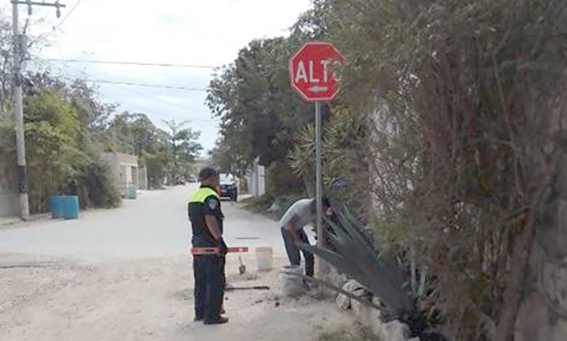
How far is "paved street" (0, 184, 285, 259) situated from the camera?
44.2 feet

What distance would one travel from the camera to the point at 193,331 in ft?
20.2

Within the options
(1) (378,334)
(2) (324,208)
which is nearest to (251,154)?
(2) (324,208)

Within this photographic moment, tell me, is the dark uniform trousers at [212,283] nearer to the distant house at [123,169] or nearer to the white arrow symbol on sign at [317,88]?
the white arrow symbol on sign at [317,88]

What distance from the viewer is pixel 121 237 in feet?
53.5

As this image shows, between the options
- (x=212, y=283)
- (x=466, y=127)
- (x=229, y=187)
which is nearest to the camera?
(x=466, y=127)

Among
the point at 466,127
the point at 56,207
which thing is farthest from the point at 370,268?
the point at 56,207

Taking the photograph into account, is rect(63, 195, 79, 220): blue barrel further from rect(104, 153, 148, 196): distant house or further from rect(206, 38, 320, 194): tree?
rect(104, 153, 148, 196): distant house

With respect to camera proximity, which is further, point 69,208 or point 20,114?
point 69,208

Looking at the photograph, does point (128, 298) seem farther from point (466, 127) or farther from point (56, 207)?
point (56, 207)

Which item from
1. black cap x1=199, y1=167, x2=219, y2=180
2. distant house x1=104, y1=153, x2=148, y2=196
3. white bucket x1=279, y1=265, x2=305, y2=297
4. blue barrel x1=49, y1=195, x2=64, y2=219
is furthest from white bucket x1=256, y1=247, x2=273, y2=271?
distant house x1=104, y1=153, x2=148, y2=196

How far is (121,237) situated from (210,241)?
418 inches

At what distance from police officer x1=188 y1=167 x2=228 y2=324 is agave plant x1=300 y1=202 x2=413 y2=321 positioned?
124 cm

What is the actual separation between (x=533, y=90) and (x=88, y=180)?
2987cm

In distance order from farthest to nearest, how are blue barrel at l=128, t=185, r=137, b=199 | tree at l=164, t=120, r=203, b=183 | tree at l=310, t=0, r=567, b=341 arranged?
1. tree at l=164, t=120, r=203, b=183
2. blue barrel at l=128, t=185, r=137, b=199
3. tree at l=310, t=0, r=567, b=341
